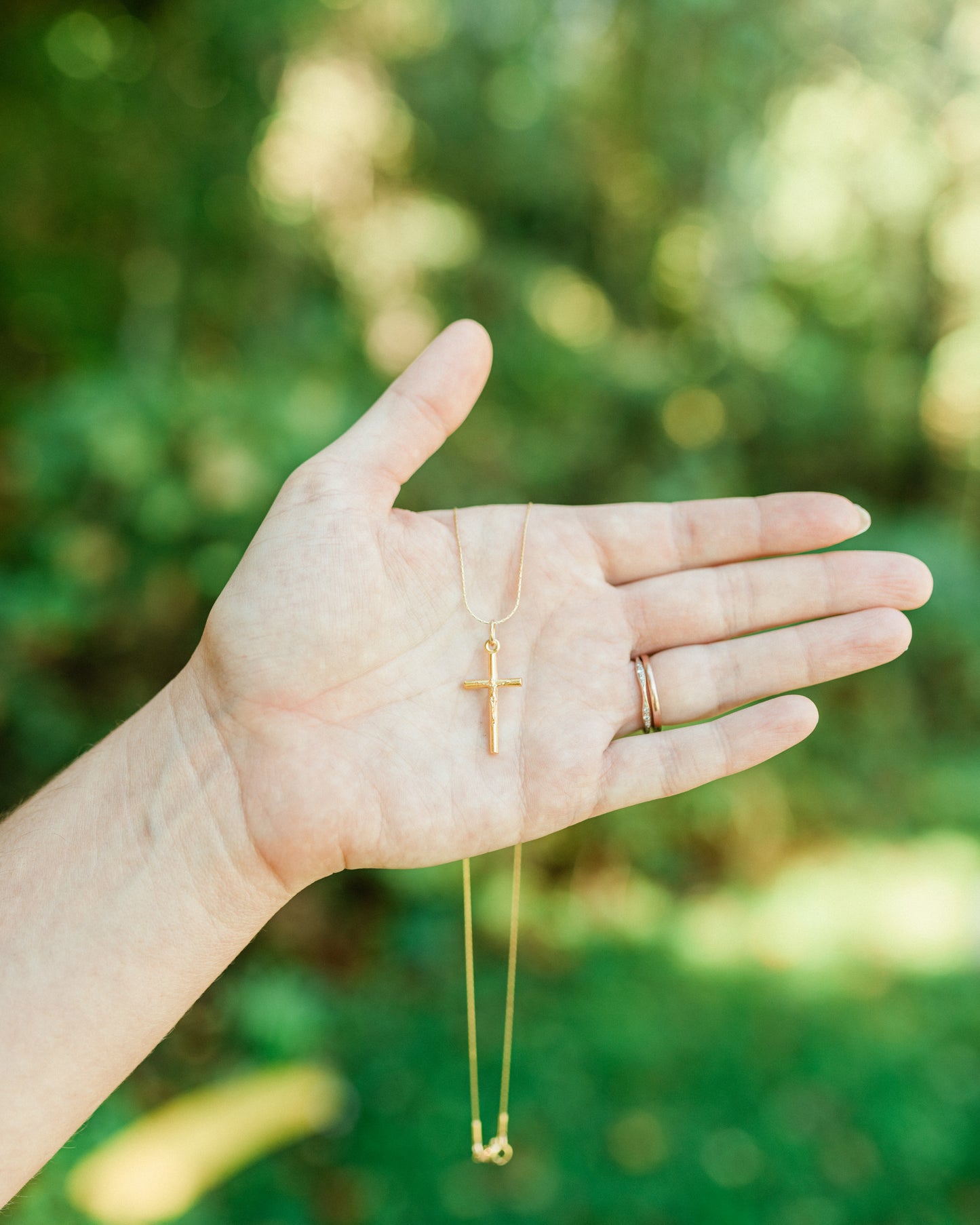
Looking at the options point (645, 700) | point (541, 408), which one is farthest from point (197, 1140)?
point (541, 408)

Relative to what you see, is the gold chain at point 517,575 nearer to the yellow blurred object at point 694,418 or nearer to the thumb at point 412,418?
the thumb at point 412,418

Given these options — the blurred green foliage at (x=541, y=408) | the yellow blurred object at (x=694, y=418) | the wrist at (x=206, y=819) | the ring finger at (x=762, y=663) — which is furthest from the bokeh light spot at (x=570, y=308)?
the wrist at (x=206, y=819)

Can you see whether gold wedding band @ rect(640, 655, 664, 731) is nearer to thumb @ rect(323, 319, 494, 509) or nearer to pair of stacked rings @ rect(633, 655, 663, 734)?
pair of stacked rings @ rect(633, 655, 663, 734)

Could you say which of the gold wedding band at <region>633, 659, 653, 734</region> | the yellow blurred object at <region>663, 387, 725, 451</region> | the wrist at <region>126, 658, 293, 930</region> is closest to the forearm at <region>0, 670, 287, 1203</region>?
the wrist at <region>126, 658, 293, 930</region>

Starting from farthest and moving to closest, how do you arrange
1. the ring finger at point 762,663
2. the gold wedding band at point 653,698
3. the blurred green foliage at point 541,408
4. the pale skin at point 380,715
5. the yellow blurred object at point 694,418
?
the yellow blurred object at point 694,418
the blurred green foliage at point 541,408
the gold wedding band at point 653,698
the ring finger at point 762,663
the pale skin at point 380,715

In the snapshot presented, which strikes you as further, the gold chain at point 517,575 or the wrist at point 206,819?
the gold chain at point 517,575

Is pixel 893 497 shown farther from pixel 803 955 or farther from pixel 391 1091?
pixel 391 1091

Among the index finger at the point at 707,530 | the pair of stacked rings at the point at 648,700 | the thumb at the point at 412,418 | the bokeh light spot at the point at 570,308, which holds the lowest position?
the pair of stacked rings at the point at 648,700

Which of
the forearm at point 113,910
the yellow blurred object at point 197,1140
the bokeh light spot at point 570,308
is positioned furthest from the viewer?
the bokeh light spot at point 570,308
